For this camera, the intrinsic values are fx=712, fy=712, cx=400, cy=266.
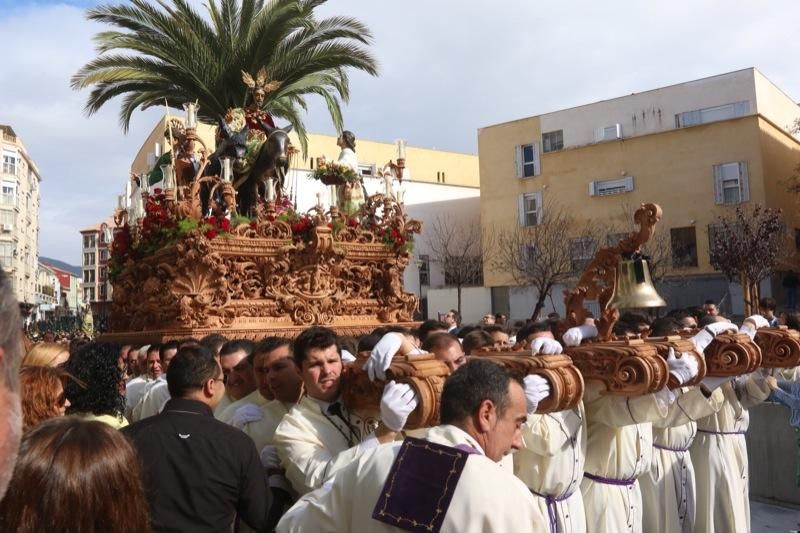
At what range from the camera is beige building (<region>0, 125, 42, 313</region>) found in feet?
188

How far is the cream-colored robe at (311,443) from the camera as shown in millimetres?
3337

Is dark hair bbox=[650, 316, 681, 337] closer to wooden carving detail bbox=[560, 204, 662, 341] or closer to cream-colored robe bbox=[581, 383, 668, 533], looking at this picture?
wooden carving detail bbox=[560, 204, 662, 341]

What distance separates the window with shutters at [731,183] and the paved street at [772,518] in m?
17.9

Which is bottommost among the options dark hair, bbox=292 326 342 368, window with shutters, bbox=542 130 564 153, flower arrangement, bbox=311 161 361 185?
dark hair, bbox=292 326 342 368

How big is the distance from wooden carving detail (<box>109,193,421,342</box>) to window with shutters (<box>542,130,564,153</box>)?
18440 mm

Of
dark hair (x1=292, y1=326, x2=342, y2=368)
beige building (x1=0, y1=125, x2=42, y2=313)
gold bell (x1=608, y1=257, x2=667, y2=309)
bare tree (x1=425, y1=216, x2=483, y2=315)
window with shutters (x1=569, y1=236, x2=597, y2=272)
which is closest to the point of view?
dark hair (x1=292, y1=326, x2=342, y2=368)

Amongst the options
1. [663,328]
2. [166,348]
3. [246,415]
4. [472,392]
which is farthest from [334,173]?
[472,392]

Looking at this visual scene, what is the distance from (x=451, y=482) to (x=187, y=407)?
1685mm

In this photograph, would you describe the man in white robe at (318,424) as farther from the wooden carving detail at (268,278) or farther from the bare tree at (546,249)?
the bare tree at (546,249)

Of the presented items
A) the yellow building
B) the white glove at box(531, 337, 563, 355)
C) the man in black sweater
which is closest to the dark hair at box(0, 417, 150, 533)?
the man in black sweater

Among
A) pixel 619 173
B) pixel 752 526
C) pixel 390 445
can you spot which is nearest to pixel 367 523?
pixel 390 445

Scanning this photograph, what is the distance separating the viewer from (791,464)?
24.9 ft

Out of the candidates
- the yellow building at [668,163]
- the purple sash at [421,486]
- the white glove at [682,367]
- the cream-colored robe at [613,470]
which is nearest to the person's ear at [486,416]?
the purple sash at [421,486]

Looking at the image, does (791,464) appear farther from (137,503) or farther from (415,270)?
(415,270)
